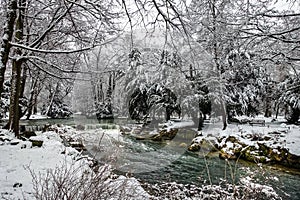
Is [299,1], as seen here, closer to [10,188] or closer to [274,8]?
[274,8]

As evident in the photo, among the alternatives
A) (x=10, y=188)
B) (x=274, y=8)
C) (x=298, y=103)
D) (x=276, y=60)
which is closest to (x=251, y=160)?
(x=276, y=60)

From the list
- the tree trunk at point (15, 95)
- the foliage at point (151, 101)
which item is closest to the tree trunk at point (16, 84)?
the tree trunk at point (15, 95)

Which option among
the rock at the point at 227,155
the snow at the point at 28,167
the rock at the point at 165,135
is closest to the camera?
the snow at the point at 28,167

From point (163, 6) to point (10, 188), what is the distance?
2.80 metres

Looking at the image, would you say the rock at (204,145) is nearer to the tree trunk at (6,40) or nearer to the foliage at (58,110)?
the tree trunk at (6,40)

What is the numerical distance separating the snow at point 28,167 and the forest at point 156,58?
4.42ft

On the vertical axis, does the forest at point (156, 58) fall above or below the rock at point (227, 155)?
above

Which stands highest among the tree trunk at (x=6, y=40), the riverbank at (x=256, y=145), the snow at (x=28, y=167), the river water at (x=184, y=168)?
the tree trunk at (x=6, y=40)

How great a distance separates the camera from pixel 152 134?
1380 cm

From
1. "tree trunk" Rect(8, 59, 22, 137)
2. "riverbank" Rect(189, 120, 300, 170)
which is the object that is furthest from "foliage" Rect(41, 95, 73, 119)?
"tree trunk" Rect(8, 59, 22, 137)

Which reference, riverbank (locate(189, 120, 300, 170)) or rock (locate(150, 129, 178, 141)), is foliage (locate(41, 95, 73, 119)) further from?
riverbank (locate(189, 120, 300, 170))

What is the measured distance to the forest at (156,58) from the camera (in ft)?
10.3

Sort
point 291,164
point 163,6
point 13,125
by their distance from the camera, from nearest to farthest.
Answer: point 163,6 < point 13,125 < point 291,164

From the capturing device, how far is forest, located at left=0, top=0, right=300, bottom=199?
314cm
